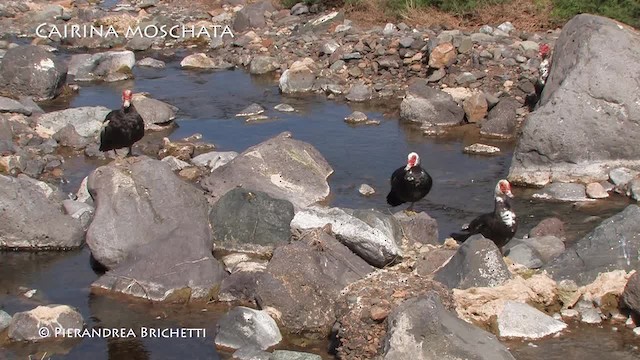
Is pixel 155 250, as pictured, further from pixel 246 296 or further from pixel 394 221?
pixel 394 221

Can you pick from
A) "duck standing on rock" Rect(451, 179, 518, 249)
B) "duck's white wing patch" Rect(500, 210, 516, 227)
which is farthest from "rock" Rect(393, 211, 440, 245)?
"duck's white wing patch" Rect(500, 210, 516, 227)

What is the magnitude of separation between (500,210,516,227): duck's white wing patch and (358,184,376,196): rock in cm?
331

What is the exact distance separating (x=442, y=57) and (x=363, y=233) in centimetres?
968

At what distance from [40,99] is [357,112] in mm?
6747

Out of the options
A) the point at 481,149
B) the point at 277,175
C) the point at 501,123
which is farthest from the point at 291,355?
the point at 501,123

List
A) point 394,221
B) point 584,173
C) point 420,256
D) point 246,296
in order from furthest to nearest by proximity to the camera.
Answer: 1. point 584,173
2. point 394,221
3. point 420,256
4. point 246,296

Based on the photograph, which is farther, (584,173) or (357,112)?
(357,112)

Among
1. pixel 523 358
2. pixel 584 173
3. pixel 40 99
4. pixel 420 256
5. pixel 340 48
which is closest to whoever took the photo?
pixel 523 358

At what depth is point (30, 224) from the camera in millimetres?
12055

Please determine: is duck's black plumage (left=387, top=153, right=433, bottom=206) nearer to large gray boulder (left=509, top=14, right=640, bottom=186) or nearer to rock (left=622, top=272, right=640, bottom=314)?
large gray boulder (left=509, top=14, right=640, bottom=186)

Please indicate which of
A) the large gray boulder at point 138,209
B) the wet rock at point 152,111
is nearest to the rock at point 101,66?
the wet rock at point 152,111

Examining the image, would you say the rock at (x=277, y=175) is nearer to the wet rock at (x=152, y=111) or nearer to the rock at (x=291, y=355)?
the wet rock at (x=152, y=111)

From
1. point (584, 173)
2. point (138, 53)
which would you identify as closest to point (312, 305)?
point (584, 173)

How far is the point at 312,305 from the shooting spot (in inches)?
397
